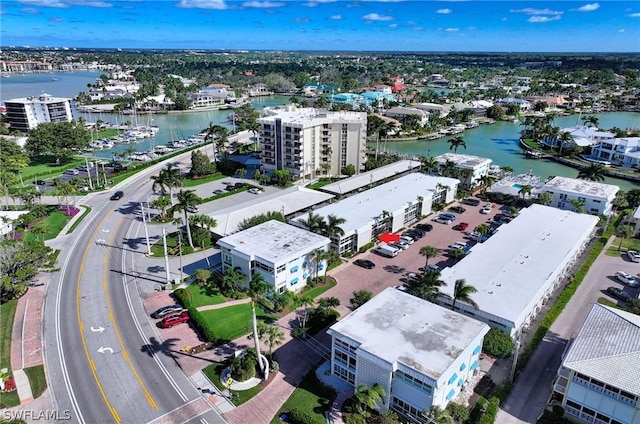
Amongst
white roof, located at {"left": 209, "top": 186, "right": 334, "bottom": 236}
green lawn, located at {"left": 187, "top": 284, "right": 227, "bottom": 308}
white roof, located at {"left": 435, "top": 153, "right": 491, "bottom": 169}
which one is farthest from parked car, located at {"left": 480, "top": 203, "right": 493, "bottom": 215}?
green lawn, located at {"left": 187, "top": 284, "right": 227, "bottom": 308}

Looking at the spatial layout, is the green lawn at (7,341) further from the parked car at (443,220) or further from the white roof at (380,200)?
the parked car at (443,220)

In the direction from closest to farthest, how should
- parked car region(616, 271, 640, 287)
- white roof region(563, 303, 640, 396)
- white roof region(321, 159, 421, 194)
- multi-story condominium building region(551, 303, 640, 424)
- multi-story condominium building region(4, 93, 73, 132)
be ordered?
multi-story condominium building region(551, 303, 640, 424), white roof region(563, 303, 640, 396), parked car region(616, 271, 640, 287), white roof region(321, 159, 421, 194), multi-story condominium building region(4, 93, 73, 132)

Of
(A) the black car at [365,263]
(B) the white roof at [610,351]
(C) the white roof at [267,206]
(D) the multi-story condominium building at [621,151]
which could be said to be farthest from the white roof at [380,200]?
(D) the multi-story condominium building at [621,151]

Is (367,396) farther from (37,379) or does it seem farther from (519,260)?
(519,260)

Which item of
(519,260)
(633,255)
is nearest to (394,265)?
(519,260)

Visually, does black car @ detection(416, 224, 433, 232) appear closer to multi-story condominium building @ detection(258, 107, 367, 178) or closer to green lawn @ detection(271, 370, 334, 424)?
multi-story condominium building @ detection(258, 107, 367, 178)
